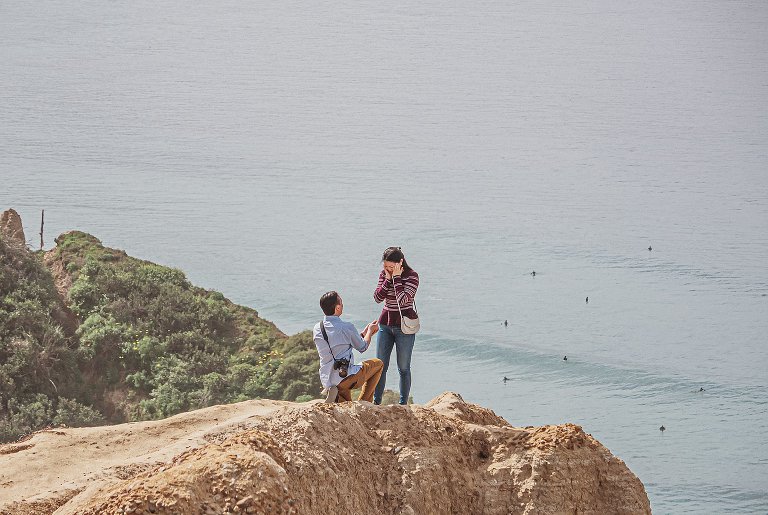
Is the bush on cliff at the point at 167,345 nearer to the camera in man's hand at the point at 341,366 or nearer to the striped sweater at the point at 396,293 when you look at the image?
the striped sweater at the point at 396,293

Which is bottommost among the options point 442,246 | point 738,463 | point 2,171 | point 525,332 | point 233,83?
point 738,463

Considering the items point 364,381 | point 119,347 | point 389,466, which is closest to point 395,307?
point 364,381

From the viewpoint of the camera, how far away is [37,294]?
120ft

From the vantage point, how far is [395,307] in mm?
15516

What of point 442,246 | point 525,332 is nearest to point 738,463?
point 525,332

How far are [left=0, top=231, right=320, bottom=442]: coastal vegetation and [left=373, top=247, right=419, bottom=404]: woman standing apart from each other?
726 inches

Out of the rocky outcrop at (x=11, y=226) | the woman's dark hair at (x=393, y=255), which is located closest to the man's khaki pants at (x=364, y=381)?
the woman's dark hair at (x=393, y=255)

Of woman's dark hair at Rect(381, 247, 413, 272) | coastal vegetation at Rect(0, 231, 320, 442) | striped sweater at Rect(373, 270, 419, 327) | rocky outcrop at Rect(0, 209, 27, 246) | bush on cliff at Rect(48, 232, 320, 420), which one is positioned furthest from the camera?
rocky outcrop at Rect(0, 209, 27, 246)

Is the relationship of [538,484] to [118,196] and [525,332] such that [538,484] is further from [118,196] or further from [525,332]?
[118,196]

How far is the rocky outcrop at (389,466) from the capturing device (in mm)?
10320

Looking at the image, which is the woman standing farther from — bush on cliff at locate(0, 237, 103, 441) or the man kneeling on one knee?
bush on cliff at locate(0, 237, 103, 441)

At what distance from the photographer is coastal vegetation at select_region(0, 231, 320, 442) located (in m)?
34.0

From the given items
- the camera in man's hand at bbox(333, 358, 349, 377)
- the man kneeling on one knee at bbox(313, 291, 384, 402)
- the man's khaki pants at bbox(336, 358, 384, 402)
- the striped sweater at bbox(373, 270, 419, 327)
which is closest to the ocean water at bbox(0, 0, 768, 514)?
the striped sweater at bbox(373, 270, 419, 327)

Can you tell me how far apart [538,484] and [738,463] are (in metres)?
51.0
